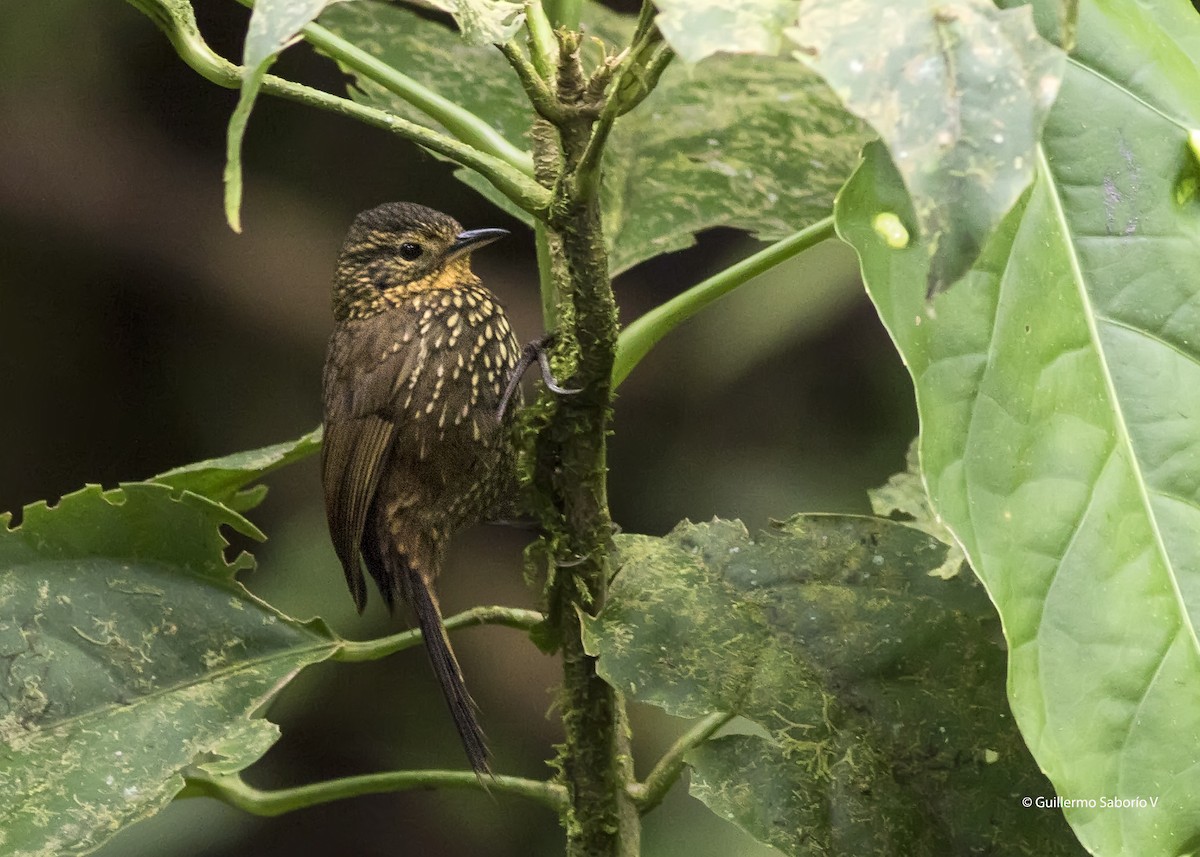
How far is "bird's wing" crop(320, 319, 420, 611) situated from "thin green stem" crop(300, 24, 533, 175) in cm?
87

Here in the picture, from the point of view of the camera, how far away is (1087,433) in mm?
1181

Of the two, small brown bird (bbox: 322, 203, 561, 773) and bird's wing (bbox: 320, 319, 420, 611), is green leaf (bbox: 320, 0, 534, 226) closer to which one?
small brown bird (bbox: 322, 203, 561, 773)

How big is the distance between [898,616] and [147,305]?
10.4 ft

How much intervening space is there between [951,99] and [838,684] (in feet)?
2.77

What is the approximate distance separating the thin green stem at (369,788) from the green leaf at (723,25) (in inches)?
40.9

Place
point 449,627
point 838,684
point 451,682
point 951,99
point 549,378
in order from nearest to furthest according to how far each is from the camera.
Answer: point 951,99, point 838,684, point 549,378, point 449,627, point 451,682

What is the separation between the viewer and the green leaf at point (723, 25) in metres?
0.83

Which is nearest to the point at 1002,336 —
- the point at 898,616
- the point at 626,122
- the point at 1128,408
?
the point at 1128,408

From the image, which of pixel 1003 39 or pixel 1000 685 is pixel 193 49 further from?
pixel 1000 685

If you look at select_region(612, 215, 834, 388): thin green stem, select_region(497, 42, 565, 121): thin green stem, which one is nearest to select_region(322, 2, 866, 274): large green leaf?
select_region(612, 215, 834, 388): thin green stem

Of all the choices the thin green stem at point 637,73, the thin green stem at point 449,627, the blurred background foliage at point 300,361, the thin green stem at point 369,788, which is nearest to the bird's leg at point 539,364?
the thin green stem at point 449,627

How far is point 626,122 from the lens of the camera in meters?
2.06

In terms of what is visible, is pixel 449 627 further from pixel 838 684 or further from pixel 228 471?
pixel 838 684

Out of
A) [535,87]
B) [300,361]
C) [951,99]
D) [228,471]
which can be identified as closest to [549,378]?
[535,87]
